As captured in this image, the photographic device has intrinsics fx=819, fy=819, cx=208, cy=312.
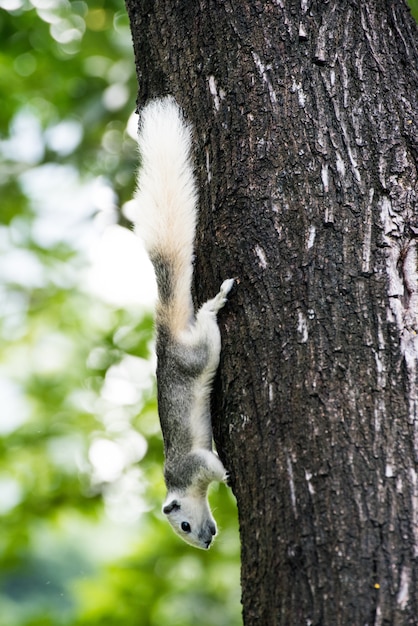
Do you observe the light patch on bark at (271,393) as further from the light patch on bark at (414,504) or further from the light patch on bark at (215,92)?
the light patch on bark at (215,92)

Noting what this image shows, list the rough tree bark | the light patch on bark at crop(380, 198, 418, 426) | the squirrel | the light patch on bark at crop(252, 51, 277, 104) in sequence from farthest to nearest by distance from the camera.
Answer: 1. the squirrel
2. the light patch on bark at crop(252, 51, 277, 104)
3. the light patch on bark at crop(380, 198, 418, 426)
4. the rough tree bark

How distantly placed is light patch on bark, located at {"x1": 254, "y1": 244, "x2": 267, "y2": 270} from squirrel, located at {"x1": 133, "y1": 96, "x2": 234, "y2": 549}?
18 cm

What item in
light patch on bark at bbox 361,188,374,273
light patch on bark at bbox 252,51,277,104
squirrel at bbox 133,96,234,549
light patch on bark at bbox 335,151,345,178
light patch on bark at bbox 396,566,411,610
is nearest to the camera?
light patch on bark at bbox 396,566,411,610

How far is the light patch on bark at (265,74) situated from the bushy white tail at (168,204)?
30 cm

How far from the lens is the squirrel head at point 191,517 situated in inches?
147

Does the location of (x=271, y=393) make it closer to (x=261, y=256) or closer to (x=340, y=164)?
(x=261, y=256)

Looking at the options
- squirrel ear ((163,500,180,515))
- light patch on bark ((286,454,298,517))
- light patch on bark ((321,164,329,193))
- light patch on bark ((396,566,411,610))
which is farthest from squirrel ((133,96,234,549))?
light patch on bark ((396,566,411,610))

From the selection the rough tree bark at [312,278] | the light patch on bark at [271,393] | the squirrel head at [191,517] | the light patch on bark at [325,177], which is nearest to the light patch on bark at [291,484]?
the rough tree bark at [312,278]

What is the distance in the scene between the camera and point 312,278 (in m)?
2.11

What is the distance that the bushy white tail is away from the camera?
261 cm

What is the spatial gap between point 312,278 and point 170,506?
6.28ft

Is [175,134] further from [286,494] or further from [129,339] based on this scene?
[129,339]

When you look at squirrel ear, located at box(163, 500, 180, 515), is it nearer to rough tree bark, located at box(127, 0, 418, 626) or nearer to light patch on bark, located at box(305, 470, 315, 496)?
rough tree bark, located at box(127, 0, 418, 626)

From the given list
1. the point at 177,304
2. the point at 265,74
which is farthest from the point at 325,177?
the point at 177,304
